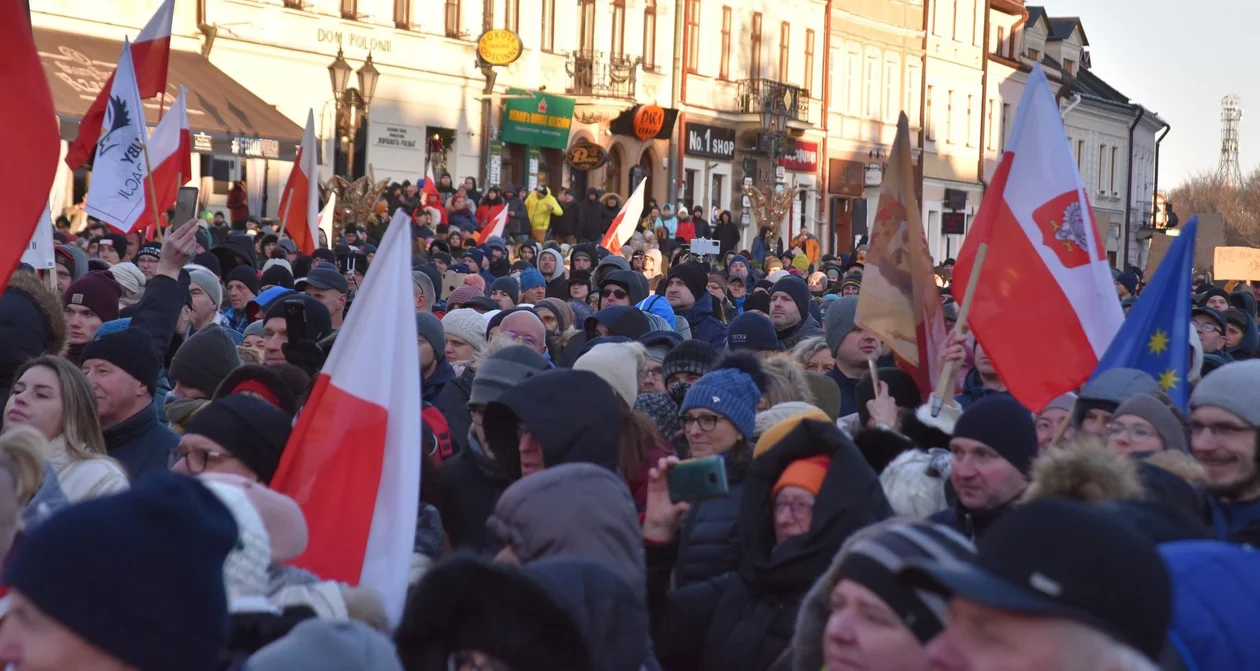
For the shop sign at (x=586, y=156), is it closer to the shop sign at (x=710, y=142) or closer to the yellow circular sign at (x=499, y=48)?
the yellow circular sign at (x=499, y=48)

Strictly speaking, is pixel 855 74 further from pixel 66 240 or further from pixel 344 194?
pixel 66 240

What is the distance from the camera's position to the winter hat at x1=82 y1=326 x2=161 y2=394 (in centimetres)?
619

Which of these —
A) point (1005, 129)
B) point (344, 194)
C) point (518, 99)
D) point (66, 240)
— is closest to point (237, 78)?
point (344, 194)

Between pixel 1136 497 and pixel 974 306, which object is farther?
pixel 974 306

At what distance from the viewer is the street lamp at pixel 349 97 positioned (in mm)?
28516

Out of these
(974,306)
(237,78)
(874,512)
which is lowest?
(874,512)

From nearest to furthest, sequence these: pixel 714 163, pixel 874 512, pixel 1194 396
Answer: pixel 874 512, pixel 1194 396, pixel 714 163

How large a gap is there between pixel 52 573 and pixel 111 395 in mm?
3561

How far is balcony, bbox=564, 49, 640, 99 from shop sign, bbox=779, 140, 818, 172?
8508mm

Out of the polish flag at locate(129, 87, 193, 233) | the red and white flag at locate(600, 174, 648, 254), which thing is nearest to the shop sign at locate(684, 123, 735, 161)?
the red and white flag at locate(600, 174, 648, 254)

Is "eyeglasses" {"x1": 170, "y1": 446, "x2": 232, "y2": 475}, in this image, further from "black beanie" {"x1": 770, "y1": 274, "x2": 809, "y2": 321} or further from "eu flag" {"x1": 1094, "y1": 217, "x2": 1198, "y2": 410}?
"black beanie" {"x1": 770, "y1": 274, "x2": 809, "y2": 321}

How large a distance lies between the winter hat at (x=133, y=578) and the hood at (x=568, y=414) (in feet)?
6.95

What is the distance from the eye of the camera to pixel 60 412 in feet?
18.1

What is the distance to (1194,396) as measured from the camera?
565 centimetres
